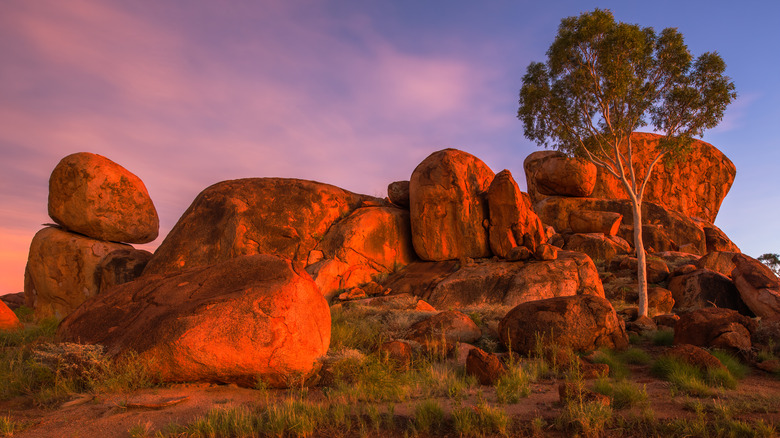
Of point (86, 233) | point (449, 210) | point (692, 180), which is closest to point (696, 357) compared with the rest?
point (449, 210)

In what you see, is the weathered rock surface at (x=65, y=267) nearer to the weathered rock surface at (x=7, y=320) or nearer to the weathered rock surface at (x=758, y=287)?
the weathered rock surface at (x=7, y=320)

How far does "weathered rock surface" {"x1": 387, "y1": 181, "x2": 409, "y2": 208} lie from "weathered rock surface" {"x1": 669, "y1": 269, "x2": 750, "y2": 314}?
427 inches

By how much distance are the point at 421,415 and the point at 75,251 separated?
1748 cm

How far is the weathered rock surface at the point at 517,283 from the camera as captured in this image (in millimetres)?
15211

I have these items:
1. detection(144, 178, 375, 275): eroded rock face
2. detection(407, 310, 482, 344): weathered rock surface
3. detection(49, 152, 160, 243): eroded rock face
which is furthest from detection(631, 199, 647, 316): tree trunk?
detection(49, 152, 160, 243): eroded rock face

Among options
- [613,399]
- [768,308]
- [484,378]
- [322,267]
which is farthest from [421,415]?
[322,267]

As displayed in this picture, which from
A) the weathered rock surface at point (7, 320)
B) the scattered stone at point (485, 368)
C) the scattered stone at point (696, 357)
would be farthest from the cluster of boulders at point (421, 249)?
the weathered rock surface at point (7, 320)

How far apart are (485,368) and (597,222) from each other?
17.8 meters

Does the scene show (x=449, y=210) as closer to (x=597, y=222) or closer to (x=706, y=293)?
(x=597, y=222)

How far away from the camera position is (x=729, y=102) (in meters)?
17.2

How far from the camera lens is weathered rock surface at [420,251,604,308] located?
15211mm

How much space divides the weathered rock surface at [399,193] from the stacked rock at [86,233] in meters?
9.81

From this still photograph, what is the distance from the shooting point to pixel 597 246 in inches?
818

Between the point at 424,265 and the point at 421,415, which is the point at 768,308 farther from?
the point at 421,415
